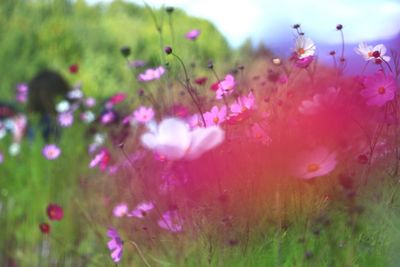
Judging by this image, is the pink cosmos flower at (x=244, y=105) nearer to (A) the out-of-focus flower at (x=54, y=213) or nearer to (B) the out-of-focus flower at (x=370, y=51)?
(B) the out-of-focus flower at (x=370, y=51)

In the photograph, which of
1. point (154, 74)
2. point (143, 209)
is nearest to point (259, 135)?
point (143, 209)

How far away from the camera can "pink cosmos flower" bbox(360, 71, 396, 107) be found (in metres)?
1.16

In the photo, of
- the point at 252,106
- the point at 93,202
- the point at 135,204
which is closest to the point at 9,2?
the point at 93,202

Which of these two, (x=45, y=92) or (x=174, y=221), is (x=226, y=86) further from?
(x=45, y=92)

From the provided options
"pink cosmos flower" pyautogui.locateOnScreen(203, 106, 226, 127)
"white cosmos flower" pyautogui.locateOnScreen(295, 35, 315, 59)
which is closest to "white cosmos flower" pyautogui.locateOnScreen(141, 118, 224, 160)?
"pink cosmos flower" pyautogui.locateOnScreen(203, 106, 226, 127)

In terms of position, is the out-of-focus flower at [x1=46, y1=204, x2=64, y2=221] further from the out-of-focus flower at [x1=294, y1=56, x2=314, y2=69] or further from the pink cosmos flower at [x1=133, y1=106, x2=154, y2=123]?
the out-of-focus flower at [x1=294, y1=56, x2=314, y2=69]

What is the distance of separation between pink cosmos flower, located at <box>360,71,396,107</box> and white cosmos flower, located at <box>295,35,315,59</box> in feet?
0.46

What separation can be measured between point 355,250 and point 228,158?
268mm

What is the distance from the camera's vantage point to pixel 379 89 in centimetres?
118

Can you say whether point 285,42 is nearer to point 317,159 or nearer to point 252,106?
point 252,106

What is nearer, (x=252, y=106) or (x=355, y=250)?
(x=355, y=250)

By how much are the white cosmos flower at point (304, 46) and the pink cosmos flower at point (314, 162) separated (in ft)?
0.88

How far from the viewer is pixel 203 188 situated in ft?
4.00

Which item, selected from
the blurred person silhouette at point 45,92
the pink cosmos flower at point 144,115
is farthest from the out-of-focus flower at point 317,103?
the blurred person silhouette at point 45,92
